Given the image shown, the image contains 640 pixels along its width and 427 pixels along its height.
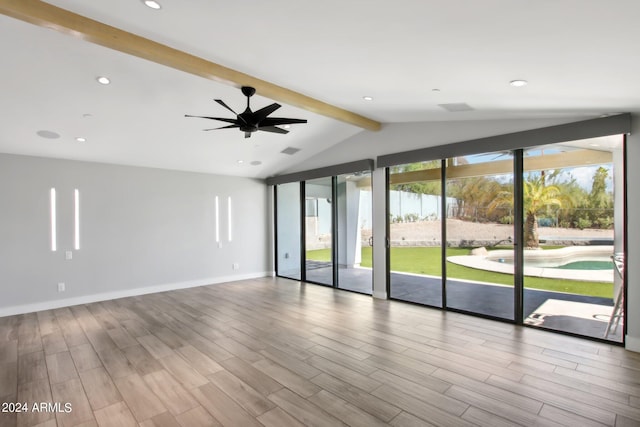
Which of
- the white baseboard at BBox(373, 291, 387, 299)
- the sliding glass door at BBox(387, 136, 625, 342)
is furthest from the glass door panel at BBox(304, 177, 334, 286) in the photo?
the sliding glass door at BBox(387, 136, 625, 342)

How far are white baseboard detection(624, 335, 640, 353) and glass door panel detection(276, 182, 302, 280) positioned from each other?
5712 millimetres

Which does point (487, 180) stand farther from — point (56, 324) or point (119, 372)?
point (56, 324)

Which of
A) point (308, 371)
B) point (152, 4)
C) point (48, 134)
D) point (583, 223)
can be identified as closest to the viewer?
point (152, 4)

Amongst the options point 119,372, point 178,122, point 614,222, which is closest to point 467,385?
point 614,222

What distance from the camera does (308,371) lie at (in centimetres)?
308

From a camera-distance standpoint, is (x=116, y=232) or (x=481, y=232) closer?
(x=481, y=232)

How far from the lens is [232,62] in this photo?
10.8 ft

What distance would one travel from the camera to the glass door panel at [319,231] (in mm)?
7070

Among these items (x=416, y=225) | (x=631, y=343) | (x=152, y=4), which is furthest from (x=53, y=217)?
(x=631, y=343)

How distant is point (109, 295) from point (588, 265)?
7.62m

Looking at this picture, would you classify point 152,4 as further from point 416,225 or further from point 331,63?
point 416,225

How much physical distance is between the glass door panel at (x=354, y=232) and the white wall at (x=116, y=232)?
239 cm

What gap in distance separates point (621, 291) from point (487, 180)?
200 centimetres

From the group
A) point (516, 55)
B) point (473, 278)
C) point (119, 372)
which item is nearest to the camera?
point (516, 55)
